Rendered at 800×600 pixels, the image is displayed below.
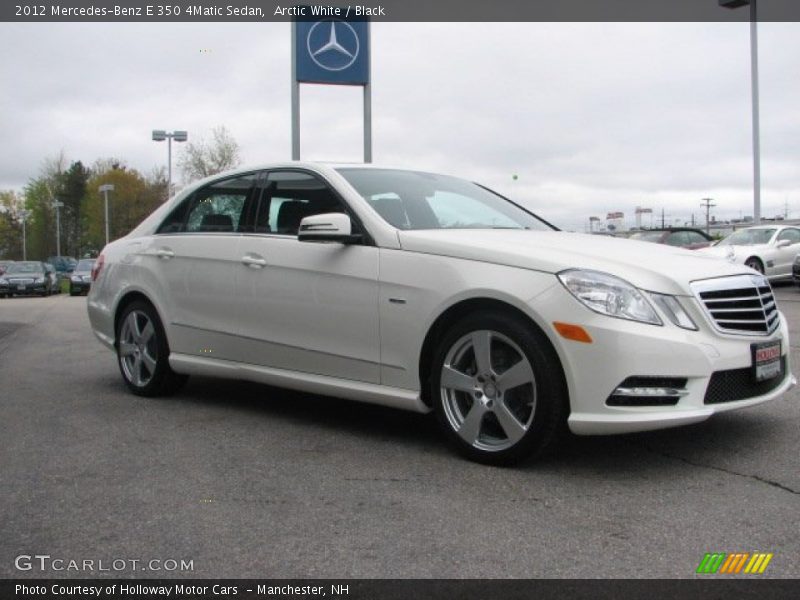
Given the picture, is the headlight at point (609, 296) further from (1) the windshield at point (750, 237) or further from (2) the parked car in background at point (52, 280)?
(2) the parked car in background at point (52, 280)

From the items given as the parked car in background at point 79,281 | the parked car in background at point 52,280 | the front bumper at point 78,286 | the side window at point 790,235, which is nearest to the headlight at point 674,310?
the side window at point 790,235

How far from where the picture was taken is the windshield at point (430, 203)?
486 centimetres

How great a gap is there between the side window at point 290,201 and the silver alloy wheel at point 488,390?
1296mm

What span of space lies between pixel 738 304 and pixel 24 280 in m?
32.3

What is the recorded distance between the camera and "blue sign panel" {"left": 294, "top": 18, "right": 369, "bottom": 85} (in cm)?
1413

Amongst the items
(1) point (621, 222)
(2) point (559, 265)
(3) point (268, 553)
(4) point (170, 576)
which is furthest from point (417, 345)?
(1) point (621, 222)

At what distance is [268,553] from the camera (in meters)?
3.03

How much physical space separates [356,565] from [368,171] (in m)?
2.93

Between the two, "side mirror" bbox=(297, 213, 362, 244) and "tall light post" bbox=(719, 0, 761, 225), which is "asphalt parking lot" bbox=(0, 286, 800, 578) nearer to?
"side mirror" bbox=(297, 213, 362, 244)

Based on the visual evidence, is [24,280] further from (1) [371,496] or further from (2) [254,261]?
(1) [371,496]

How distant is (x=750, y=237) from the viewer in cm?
1916

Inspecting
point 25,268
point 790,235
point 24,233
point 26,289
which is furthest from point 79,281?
point 24,233

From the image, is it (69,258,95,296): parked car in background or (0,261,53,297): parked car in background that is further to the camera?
(69,258,95,296): parked car in background

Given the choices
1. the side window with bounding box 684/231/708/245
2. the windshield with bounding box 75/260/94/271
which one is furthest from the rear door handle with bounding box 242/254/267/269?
the windshield with bounding box 75/260/94/271
